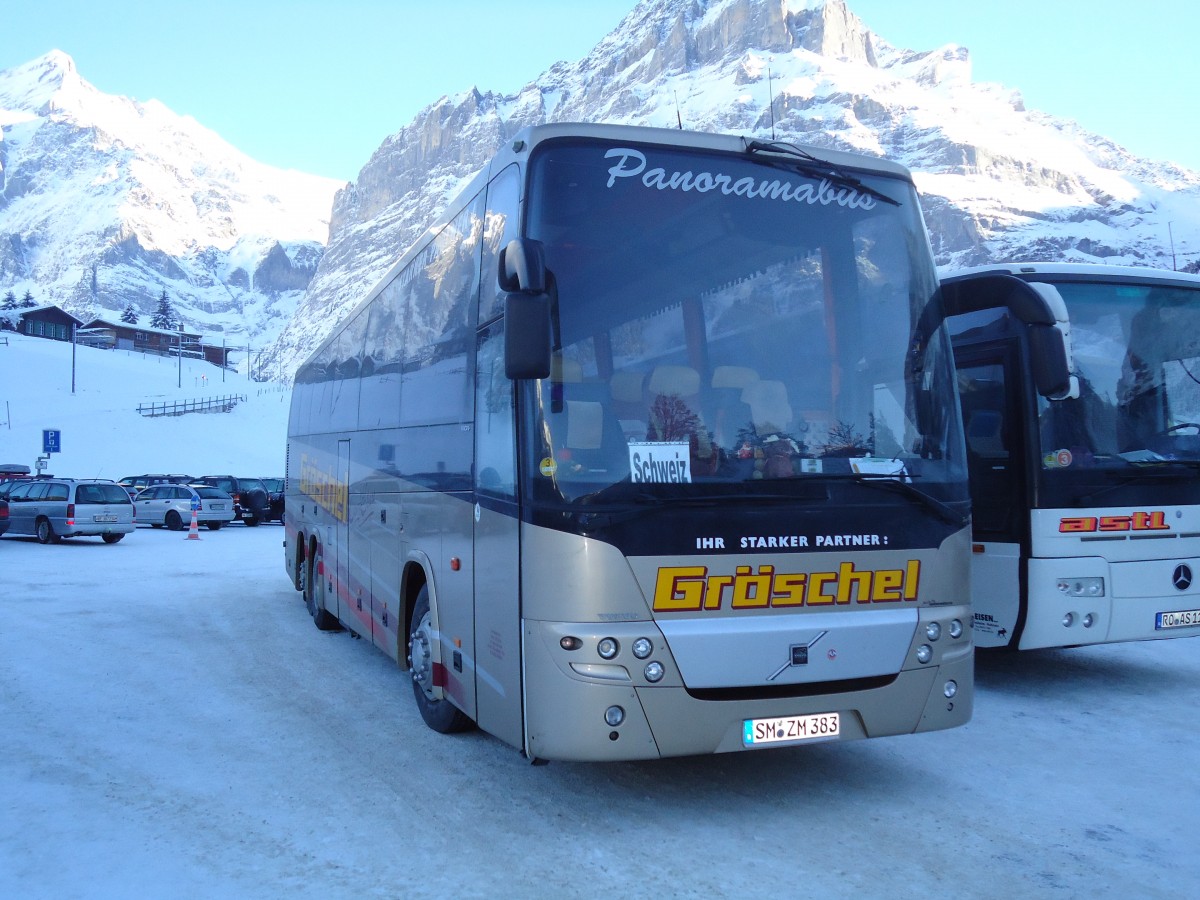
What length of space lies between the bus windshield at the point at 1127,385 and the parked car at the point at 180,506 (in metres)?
25.1

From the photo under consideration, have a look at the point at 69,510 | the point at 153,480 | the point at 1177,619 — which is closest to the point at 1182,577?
the point at 1177,619

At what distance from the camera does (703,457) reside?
15.2 ft

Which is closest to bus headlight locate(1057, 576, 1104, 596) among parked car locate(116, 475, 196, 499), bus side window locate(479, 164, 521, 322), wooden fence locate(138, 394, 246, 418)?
bus side window locate(479, 164, 521, 322)

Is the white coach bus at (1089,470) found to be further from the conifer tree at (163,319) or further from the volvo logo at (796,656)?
the conifer tree at (163,319)

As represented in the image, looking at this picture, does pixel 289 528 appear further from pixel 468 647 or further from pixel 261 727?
pixel 468 647

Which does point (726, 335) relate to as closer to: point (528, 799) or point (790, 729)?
point (790, 729)

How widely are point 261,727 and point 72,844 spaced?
200 centimetres

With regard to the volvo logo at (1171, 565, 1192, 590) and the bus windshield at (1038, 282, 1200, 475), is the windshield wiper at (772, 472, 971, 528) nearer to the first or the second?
the bus windshield at (1038, 282, 1200, 475)

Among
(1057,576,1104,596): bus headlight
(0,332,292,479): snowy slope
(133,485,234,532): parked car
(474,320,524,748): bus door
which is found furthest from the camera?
(0,332,292,479): snowy slope

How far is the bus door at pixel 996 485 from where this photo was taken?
735cm

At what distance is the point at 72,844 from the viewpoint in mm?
4414

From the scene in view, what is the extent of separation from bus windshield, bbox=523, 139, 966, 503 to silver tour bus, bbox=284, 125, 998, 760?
0.03 feet

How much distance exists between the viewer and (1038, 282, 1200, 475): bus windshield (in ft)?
24.2

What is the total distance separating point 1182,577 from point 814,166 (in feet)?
14.6
